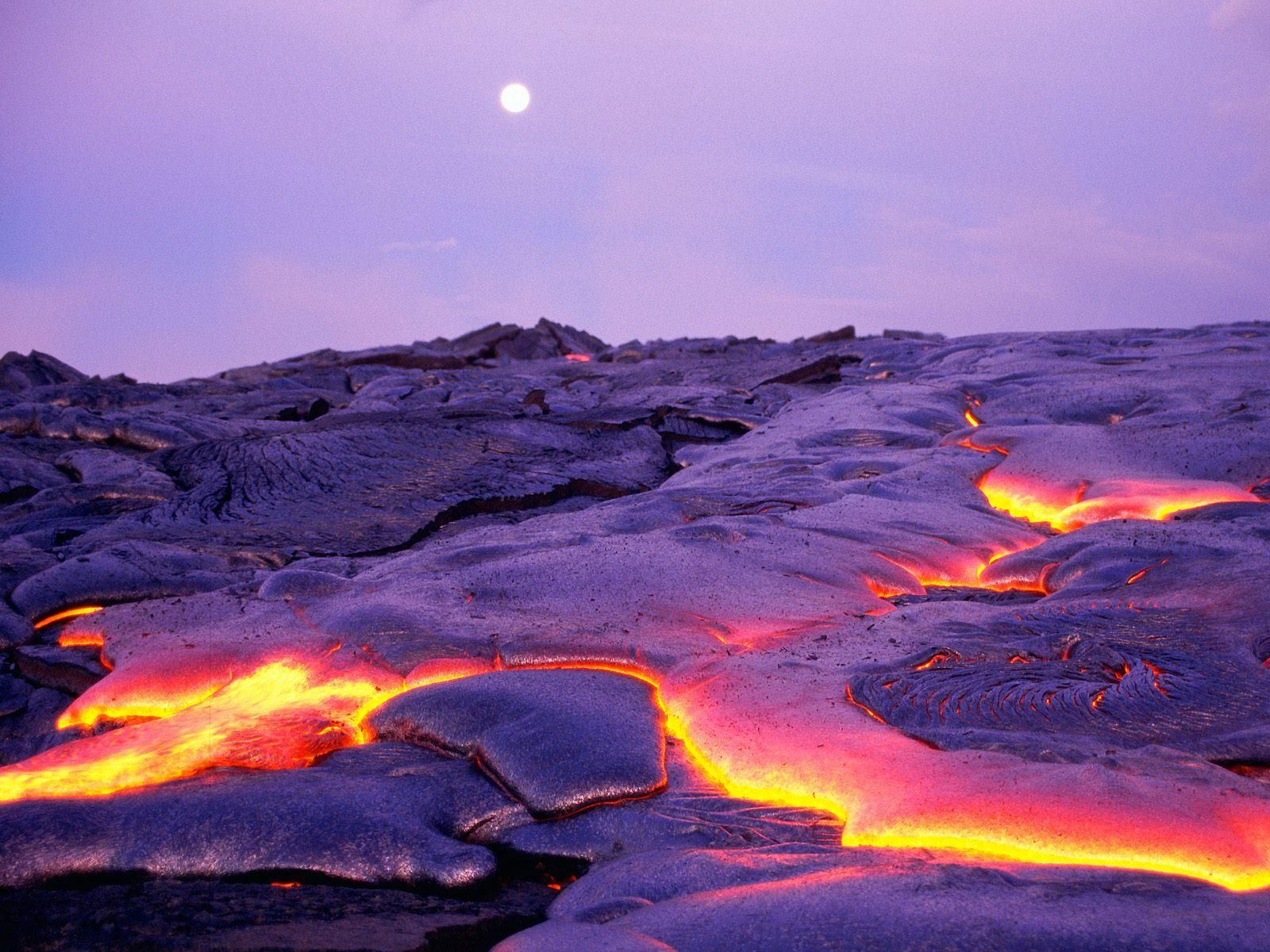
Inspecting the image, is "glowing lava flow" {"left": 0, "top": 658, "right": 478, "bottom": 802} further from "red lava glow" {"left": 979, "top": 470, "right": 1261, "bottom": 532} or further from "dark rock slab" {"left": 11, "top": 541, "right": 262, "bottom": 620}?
"red lava glow" {"left": 979, "top": 470, "right": 1261, "bottom": 532}

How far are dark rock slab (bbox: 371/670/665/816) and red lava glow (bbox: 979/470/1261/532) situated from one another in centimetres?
217

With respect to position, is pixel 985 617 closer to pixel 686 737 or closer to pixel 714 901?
pixel 686 737

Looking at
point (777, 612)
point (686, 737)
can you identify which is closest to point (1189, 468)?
point (777, 612)

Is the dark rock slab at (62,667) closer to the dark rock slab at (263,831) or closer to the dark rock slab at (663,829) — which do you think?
the dark rock slab at (263,831)

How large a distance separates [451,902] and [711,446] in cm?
429

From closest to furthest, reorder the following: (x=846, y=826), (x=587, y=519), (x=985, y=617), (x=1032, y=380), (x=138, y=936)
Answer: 1. (x=138, y=936)
2. (x=846, y=826)
3. (x=985, y=617)
4. (x=587, y=519)
5. (x=1032, y=380)

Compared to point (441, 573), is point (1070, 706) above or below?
below

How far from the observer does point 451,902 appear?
1.63 m

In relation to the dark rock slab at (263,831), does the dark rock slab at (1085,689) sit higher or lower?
higher

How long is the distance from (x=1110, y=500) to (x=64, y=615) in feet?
12.1

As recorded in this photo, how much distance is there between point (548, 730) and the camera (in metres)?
2.00

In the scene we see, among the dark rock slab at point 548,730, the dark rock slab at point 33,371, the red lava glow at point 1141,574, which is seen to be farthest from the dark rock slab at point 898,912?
the dark rock slab at point 33,371

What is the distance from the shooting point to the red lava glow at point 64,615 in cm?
309

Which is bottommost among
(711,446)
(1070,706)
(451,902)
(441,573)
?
(451,902)
